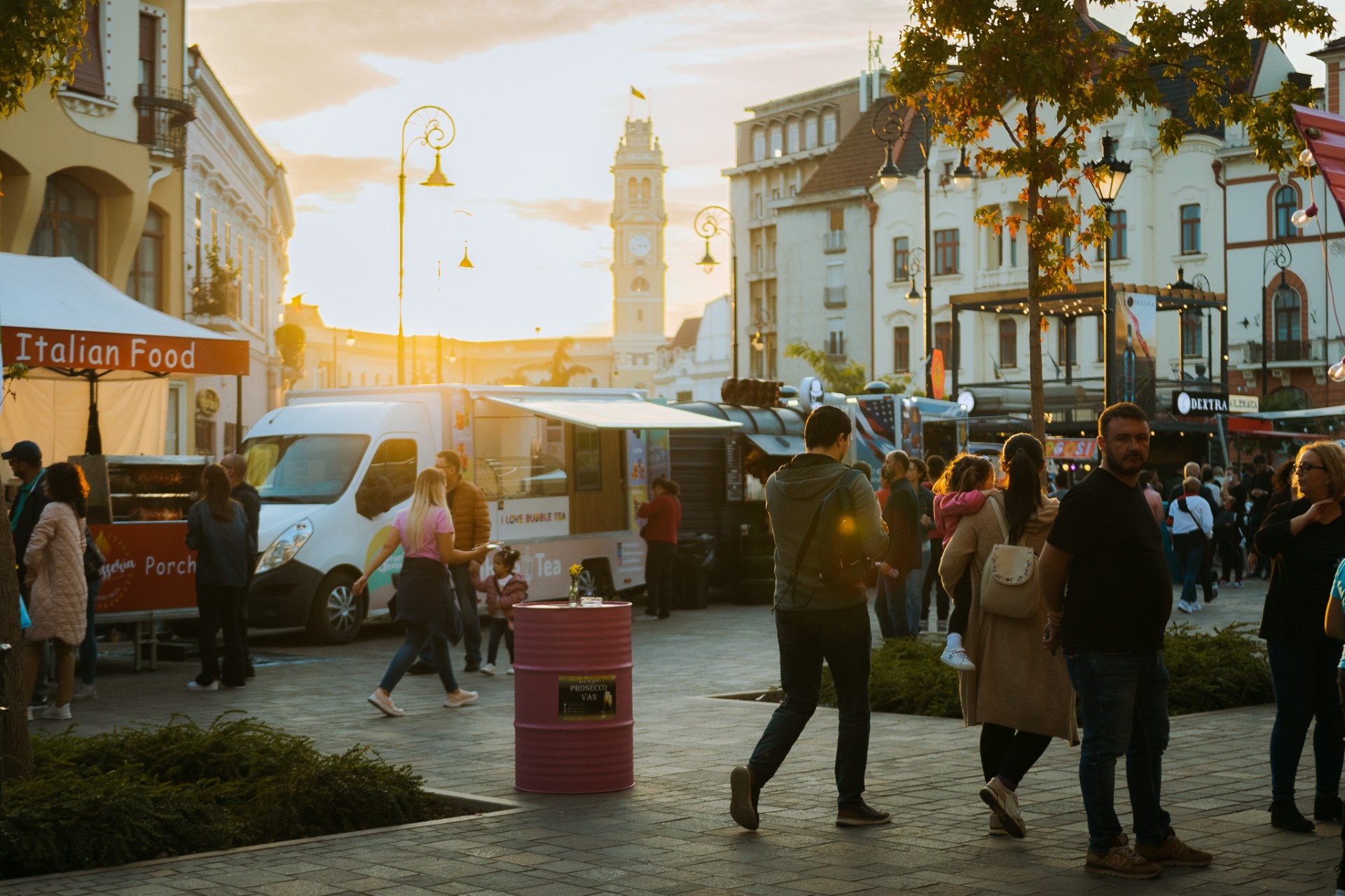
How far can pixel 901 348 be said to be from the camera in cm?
7062

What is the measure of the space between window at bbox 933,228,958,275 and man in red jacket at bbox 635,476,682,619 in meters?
48.1

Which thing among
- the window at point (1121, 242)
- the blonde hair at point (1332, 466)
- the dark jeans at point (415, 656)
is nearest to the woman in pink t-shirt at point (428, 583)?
the dark jeans at point (415, 656)

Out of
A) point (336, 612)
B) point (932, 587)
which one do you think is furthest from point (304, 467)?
point (932, 587)

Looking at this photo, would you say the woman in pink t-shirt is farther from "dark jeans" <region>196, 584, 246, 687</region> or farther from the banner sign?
the banner sign

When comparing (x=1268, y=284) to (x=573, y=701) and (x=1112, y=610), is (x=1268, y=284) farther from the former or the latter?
(x=1112, y=610)

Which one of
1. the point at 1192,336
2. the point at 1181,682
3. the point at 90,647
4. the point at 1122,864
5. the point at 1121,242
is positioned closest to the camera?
the point at 1122,864

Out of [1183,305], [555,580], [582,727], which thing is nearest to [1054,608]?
[582,727]

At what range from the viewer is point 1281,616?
7566mm

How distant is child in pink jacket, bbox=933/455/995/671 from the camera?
757 centimetres

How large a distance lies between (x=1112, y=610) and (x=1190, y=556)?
16.0 meters

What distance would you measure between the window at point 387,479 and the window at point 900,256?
5308cm

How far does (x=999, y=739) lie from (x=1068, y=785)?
3.90 feet

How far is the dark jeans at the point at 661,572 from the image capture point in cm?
2080

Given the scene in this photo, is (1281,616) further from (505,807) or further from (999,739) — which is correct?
(505,807)
